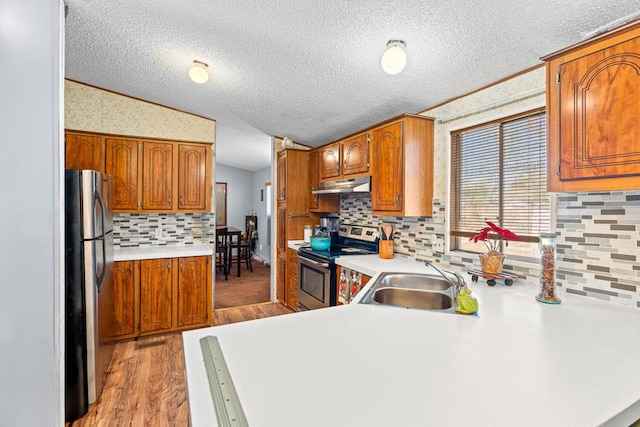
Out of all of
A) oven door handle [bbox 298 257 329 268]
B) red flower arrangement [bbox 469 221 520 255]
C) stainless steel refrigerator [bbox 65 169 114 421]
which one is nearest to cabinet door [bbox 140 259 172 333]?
stainless steel refrigerator [bbox 65 169 114 421]

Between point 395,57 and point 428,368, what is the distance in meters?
1.62

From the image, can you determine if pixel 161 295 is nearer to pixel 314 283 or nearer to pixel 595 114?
pixel 314 283

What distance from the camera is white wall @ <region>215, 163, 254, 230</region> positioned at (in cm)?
791

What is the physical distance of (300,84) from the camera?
2.61 metres

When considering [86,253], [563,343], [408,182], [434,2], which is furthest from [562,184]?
[86,253]

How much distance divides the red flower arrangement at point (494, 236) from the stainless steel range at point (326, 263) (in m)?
1.22

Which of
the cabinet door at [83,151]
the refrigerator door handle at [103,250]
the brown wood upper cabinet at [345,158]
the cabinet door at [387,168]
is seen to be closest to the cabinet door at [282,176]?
the brown wood upper cabinet at [345,158]

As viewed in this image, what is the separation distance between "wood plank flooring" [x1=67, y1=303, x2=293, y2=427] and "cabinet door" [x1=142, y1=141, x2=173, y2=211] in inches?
56.2

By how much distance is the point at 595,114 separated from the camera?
1.26m

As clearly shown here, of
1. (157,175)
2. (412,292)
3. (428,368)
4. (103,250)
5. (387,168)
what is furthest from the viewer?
(157,175)

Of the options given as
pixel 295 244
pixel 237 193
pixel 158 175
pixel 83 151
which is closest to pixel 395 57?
pixel 295 244

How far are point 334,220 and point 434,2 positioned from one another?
283 cm

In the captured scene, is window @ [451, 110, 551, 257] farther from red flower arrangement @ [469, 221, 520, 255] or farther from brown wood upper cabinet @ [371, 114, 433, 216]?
brown wood upper cabinet @ [371, 114, 433, 216]

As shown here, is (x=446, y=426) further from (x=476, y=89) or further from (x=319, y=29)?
(x=476, y=89)
